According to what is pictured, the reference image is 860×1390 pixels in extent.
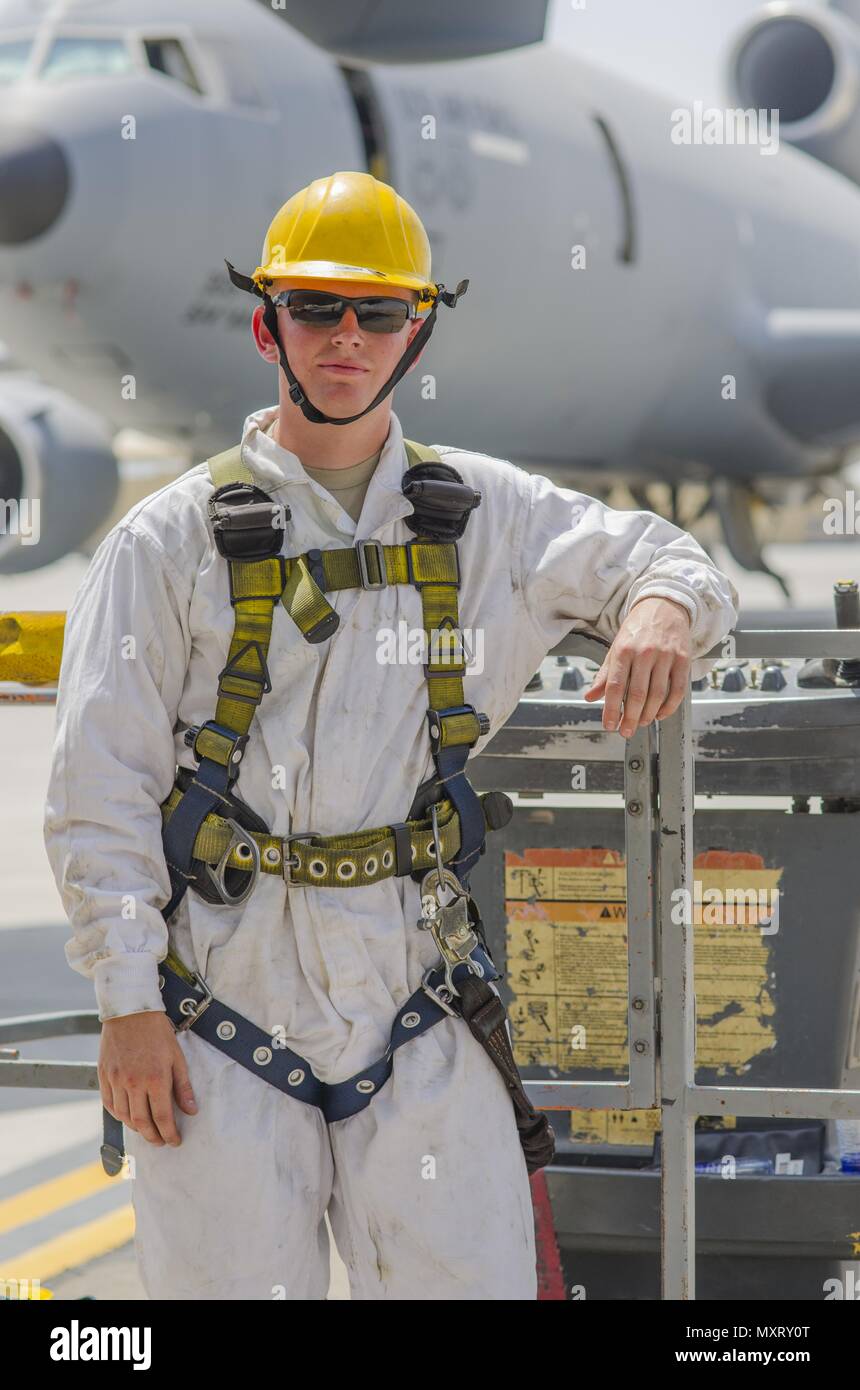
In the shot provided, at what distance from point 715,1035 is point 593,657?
2.52 feet

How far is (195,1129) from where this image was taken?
194 centimetres

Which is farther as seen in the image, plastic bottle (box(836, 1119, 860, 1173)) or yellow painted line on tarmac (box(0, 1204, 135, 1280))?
yellow painted line on tarmac (box(0, 1204, 135, 1280))

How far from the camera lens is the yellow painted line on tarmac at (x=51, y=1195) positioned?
12.3ft

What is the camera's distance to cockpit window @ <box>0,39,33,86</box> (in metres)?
8.92

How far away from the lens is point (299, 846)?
1.99m

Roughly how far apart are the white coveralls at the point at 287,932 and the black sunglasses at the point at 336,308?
0.19 m

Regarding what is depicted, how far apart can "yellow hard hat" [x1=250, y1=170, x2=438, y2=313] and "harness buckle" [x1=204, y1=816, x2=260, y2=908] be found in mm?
734

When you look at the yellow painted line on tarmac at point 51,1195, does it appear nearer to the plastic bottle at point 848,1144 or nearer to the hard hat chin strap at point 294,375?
the plastic bottle at point 848,1144

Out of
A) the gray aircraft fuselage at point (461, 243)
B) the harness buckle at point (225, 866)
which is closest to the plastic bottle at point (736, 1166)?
the harness buckle at point (225, 866)

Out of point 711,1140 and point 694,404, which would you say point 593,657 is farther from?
point 694,404

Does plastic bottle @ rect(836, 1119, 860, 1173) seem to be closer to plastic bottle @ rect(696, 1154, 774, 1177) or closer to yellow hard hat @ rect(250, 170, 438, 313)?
plastic bottle @ rect(696, 1154, 774, 1177)

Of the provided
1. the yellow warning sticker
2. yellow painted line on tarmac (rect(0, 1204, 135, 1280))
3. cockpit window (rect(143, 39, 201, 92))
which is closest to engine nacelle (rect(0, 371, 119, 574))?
cockpit window (rect(143, 39, 201, 92))

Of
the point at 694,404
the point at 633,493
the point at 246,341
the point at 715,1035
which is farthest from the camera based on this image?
the point at 633,493
